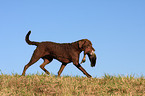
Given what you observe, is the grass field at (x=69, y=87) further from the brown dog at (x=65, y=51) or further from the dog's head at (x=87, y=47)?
the dog's head at (x=87, y=47)

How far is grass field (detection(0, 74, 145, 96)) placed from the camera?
7.28 m

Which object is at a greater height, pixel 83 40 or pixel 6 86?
pixel 83 40

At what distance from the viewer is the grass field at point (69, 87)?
23.9 ft

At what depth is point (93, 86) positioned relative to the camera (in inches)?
306

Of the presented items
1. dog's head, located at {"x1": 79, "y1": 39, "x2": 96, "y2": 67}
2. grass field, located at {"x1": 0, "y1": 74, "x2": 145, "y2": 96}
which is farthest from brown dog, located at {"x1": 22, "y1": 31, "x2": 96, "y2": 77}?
grass field, located at {"x1": 0, "y1": 74, "x2": 145, "y2": 96}

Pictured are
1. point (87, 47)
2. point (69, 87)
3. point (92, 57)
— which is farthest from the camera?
point (92, 57)

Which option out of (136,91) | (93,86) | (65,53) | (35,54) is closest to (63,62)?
(65,53)

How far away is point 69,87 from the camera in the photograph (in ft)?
24.7

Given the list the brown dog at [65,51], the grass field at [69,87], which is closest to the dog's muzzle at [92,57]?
the brown dog at [65,51]

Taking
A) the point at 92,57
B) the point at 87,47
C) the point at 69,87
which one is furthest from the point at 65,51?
the point at 69,87

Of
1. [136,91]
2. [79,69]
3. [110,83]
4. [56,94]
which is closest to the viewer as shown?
[56,94]

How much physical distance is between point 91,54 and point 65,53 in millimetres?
1015

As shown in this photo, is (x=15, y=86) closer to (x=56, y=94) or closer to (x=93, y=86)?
(x=56, y=94)

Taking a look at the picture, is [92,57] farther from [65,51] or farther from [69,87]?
[69,87]
